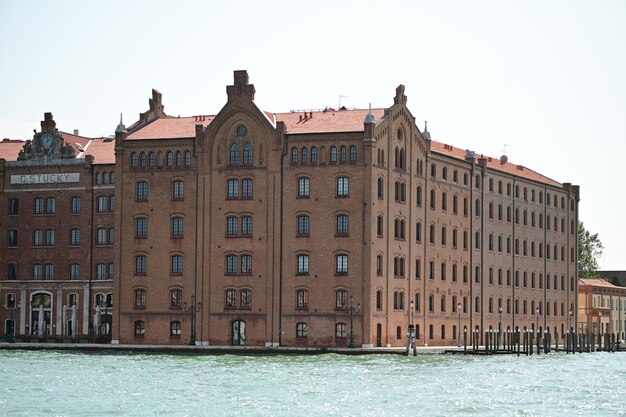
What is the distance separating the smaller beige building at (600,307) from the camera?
173500 mm

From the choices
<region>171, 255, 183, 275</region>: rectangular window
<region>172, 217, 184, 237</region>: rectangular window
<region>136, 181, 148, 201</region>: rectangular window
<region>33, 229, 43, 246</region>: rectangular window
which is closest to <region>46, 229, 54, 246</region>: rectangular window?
<region>33, 229, 43, 246</region>: rectangular window

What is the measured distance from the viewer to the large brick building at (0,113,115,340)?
132 m

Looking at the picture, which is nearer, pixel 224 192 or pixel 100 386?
pixel 100 386

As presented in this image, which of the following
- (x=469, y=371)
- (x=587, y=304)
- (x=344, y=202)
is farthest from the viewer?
(x=587, y=304)

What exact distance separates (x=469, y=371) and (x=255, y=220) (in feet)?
93.3

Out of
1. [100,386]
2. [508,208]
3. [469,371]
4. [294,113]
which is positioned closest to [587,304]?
[508,208]

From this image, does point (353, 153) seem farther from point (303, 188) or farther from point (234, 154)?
point (234, 154)

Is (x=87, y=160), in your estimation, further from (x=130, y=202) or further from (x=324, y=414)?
(x=324, y=414)

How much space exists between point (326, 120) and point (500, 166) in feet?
105

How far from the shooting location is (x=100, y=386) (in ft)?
266

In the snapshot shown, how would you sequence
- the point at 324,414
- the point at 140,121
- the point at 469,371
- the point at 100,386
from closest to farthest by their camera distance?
1. the point at 324,414
2. the point at 100,386
3. the point at 469,371
4. the point at 140,121

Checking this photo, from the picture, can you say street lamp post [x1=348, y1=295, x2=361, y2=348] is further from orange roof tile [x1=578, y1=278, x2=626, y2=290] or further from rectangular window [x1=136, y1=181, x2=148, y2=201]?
orange roof tile [x1=578, y1=278, x2=626, y2=290]

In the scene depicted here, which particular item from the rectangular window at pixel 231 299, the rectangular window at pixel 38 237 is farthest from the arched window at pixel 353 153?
the rectangular window at pixel 38 237

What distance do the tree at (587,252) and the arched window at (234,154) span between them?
262 ft
